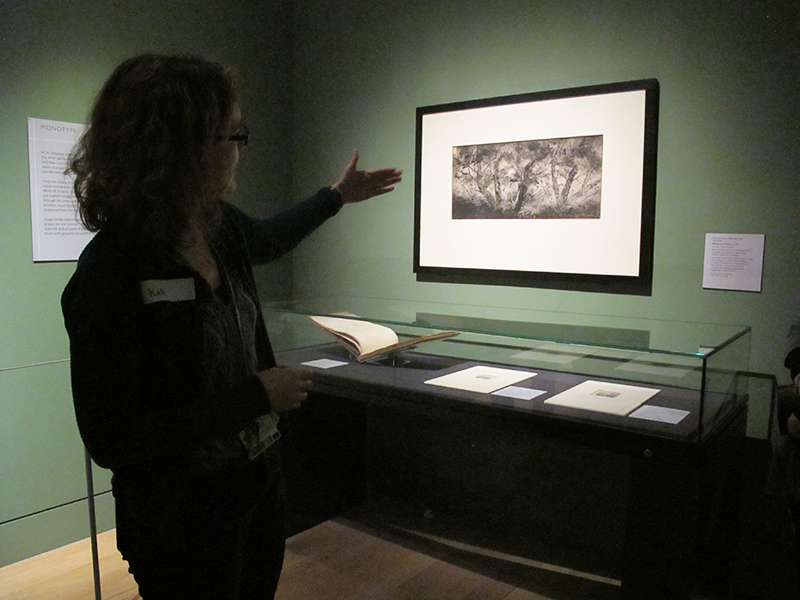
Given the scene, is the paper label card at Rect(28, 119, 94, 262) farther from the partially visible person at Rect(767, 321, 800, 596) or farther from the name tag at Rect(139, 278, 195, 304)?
the partially visible person at Rect(767, 321, 800, 596)

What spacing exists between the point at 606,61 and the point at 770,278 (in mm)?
927

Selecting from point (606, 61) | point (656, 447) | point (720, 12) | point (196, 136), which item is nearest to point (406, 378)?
point (656, 447)

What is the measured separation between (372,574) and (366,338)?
79 cm

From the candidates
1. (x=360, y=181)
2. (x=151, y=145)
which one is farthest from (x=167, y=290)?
(x=360, y=181)

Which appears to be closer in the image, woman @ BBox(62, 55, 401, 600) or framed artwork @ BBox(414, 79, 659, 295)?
woman @ BBox(62, 55, 401, 600)

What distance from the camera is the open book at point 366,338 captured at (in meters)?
1.82

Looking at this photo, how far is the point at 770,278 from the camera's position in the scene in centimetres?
199

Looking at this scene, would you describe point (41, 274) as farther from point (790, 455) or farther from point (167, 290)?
point (790, 455)

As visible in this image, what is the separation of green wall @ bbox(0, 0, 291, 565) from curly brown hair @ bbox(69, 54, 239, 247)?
140cm

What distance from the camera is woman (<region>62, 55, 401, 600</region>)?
1058mm

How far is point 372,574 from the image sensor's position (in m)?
2.05

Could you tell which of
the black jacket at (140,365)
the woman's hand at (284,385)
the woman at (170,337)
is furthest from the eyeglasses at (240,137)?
the woman's hand at (284,385)

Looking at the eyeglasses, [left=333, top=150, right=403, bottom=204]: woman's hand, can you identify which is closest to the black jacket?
the eyeglasses

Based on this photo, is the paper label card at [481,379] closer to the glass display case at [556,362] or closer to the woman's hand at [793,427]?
the glass display case at [556,362]
